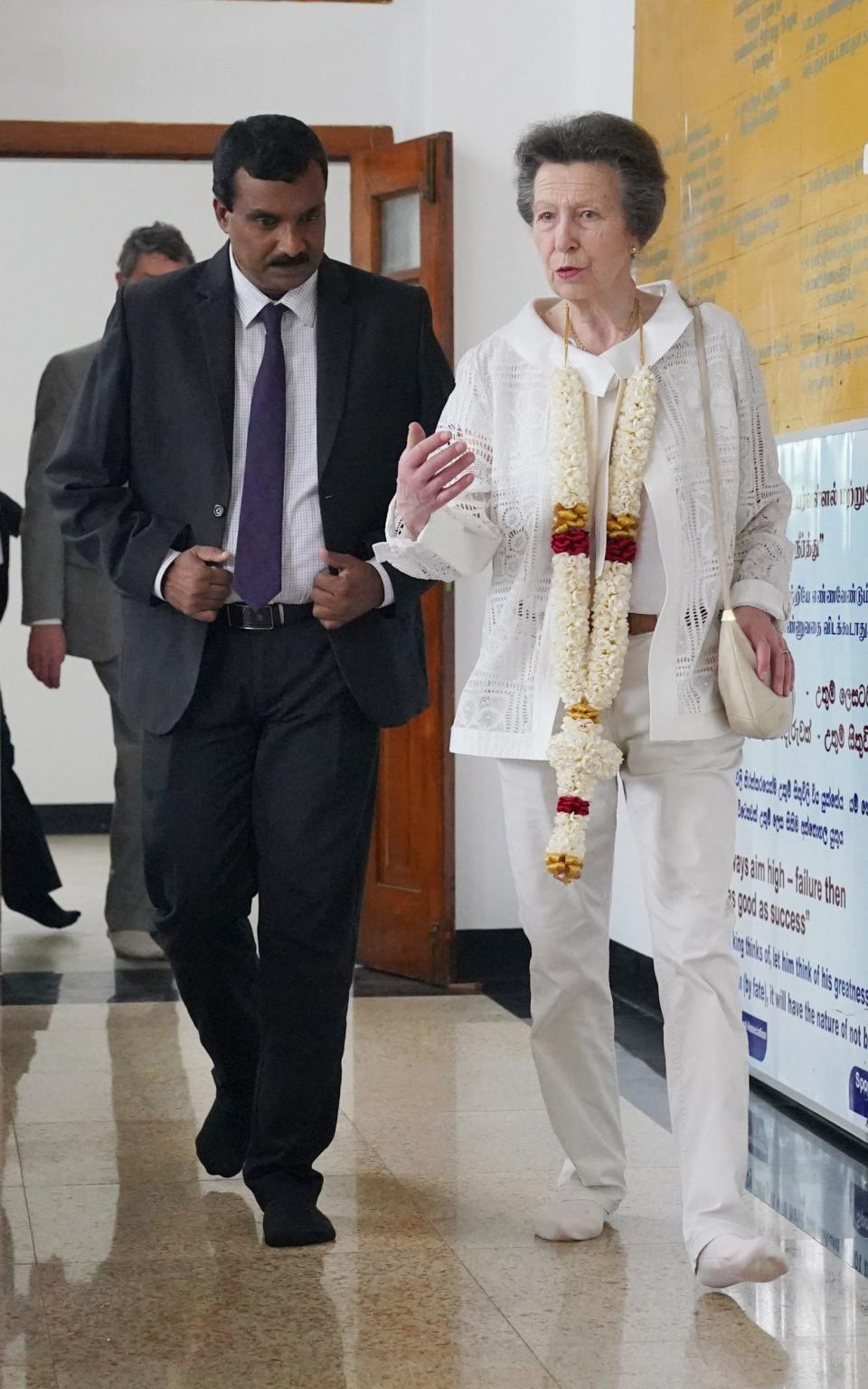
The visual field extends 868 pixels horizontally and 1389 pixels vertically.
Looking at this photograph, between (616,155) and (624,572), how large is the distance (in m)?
0.61

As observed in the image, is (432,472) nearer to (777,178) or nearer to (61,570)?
(777,178)

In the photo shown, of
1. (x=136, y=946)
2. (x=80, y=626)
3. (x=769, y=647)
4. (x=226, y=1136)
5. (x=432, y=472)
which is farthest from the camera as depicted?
(x=80, y=626)

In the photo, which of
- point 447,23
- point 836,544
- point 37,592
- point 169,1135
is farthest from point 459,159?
point 169,1135

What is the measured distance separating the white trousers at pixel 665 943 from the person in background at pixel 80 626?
121 inches

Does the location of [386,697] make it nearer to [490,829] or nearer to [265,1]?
[490,829]

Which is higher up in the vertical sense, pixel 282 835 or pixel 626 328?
pixel 626 328

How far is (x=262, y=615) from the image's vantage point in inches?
116

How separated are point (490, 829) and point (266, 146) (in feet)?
9.86

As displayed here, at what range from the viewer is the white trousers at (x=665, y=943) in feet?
9.00

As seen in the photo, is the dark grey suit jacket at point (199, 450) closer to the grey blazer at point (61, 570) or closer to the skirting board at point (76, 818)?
the grey blazer at point (61, 570)

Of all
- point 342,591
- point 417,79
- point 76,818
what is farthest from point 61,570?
point 76,818

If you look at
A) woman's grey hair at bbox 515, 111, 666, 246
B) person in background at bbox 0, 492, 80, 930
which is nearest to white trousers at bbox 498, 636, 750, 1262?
woman's grey hair at bbox 515, 111, 666, 246

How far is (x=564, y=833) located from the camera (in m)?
2.76

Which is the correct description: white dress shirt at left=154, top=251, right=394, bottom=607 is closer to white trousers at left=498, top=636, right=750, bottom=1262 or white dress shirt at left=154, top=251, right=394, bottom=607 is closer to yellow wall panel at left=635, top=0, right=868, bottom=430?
white trousers at left=498, top=636, right=750, bottom=1262
